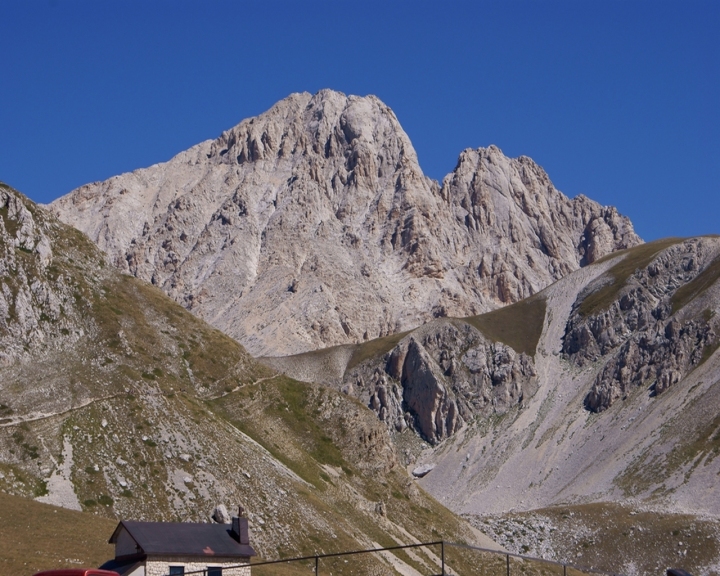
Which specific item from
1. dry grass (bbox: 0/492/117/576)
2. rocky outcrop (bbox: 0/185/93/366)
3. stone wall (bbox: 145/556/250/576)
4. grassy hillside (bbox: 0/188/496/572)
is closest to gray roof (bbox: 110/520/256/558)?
stone wall (bbox: 145/556/250/576)

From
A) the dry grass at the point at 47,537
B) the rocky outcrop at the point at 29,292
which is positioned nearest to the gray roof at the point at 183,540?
the dry grass at the point at 47,537

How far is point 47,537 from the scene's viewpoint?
252 ft

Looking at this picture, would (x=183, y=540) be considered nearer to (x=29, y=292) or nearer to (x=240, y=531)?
(x=240, y=531)

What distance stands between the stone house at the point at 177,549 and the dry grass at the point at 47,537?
239 inches

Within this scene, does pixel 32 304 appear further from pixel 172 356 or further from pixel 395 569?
pixel 395 569

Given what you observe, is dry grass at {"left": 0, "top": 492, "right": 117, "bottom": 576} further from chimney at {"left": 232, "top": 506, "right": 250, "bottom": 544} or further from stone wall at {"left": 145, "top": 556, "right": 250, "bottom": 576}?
chimney at {"left": 232, "top": 506, "right": 250, "bottom": 544}

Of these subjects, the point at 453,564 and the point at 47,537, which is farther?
the point at 453,564

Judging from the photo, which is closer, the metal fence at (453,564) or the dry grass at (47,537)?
the dry grass at (47,537)

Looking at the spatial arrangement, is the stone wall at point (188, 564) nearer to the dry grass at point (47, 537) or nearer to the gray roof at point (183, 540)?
the gray roof at point (183, 540)

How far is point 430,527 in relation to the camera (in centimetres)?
12875

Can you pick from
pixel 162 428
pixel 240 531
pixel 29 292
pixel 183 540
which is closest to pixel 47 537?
pixel 183 540

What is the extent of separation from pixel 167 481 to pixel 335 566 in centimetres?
1729

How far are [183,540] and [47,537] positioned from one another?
54.5 feet

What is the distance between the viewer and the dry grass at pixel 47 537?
68938 millimetres
